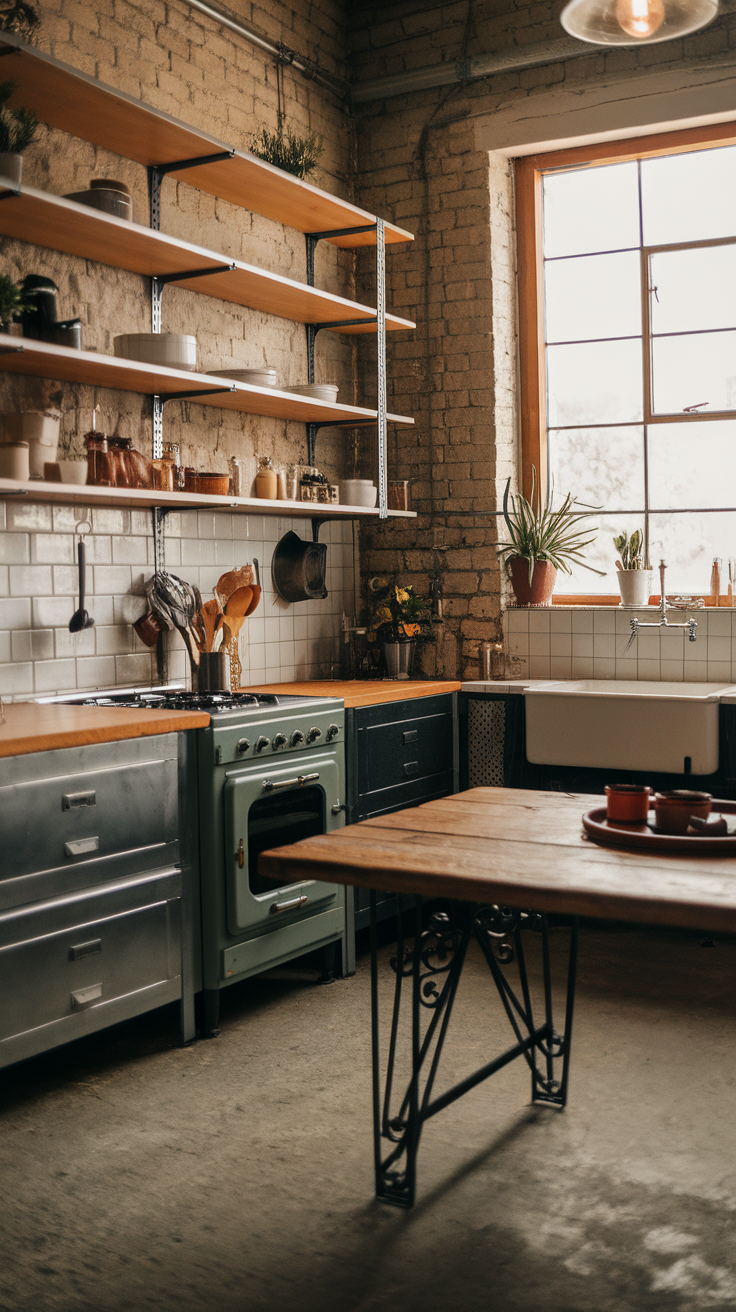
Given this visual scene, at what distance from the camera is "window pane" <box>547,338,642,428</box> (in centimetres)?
518

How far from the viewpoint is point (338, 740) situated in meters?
4.02

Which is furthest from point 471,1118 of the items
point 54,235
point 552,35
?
point 552,35

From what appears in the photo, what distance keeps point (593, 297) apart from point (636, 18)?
299cm

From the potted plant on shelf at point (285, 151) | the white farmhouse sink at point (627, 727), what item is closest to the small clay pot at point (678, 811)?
the white farmhouse sink at point (627, 727)

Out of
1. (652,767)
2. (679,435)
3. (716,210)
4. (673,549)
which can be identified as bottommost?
(652,767)

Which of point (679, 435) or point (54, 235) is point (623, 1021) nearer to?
point (679, 435)

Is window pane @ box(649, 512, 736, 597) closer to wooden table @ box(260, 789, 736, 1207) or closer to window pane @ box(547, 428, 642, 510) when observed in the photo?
window pane @ box(547, 428, 642, 510)

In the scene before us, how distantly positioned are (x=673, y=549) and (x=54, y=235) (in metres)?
2.90

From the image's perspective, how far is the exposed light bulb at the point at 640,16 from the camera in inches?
91.0

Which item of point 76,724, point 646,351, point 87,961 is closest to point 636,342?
point 646,351

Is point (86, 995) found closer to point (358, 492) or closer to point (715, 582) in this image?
point (358, 492)

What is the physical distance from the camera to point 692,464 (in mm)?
5039

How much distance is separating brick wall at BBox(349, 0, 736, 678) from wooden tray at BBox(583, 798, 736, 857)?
295 centimetres

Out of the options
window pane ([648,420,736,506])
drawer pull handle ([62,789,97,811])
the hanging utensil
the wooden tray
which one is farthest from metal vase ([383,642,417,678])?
the wooden tray
